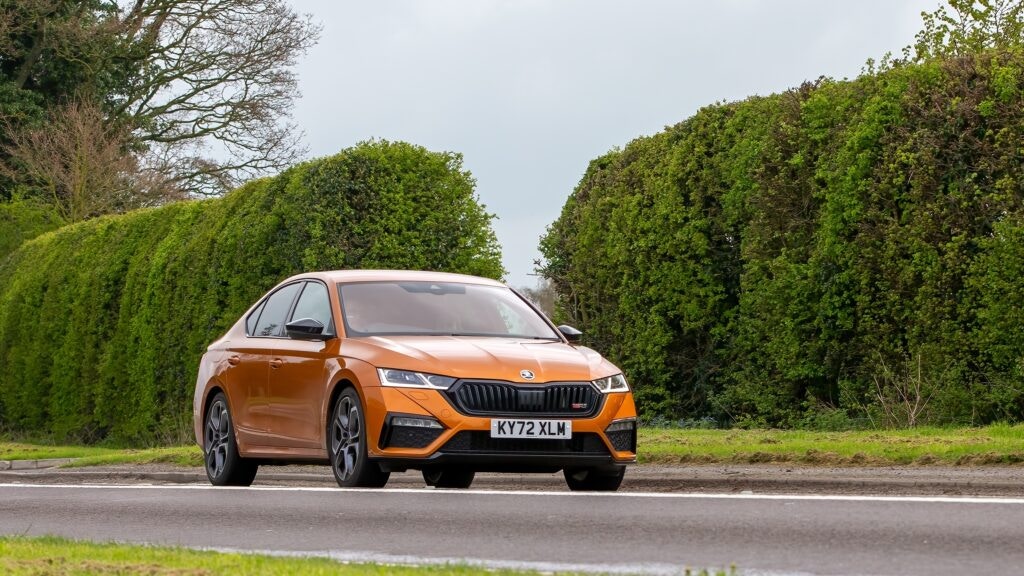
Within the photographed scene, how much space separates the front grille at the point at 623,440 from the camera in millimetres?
11133

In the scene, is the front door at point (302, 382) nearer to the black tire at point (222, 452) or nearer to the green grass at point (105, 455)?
the black tire at point (222, 452)

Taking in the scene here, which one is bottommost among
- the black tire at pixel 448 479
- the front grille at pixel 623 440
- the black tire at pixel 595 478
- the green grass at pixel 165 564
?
the black tire at pixel 448 479

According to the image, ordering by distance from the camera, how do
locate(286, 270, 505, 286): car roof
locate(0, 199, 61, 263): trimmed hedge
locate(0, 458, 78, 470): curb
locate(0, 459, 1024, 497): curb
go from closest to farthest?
locate(0, 459, 1024, 497): curb → locate(286, 270, 505, 286): car roof → locate(0, 458, 78, 470): curb → locate(0, 199, 61, 263): trimmed hedge

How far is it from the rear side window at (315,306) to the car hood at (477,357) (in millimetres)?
606

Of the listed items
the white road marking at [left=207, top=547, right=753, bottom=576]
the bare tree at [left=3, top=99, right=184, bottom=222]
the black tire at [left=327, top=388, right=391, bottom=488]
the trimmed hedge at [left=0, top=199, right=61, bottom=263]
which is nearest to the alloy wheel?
the black tire at [left=327, top=388, right=391, bottom=488]

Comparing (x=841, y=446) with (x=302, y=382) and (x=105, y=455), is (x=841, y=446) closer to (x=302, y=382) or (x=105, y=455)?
(x=302, y=382)

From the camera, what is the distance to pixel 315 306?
1246 cm

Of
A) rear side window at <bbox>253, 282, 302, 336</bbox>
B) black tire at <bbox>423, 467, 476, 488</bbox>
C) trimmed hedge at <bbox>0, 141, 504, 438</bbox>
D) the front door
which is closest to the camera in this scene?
the front door

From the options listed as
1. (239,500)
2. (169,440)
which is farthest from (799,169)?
(169,440)

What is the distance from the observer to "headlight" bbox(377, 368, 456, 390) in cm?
1074

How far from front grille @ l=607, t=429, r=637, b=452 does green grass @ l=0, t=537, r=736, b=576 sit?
3.97 meters

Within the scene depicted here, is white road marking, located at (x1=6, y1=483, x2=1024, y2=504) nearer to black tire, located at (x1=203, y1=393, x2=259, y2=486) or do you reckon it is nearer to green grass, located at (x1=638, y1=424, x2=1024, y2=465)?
black tire, located at (x1=203, y1=393, x2=259, y2=486)

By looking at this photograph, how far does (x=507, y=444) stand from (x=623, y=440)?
0.95m

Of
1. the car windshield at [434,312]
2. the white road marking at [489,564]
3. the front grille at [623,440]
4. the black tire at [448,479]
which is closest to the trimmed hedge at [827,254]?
the car windshield at [434,312]
